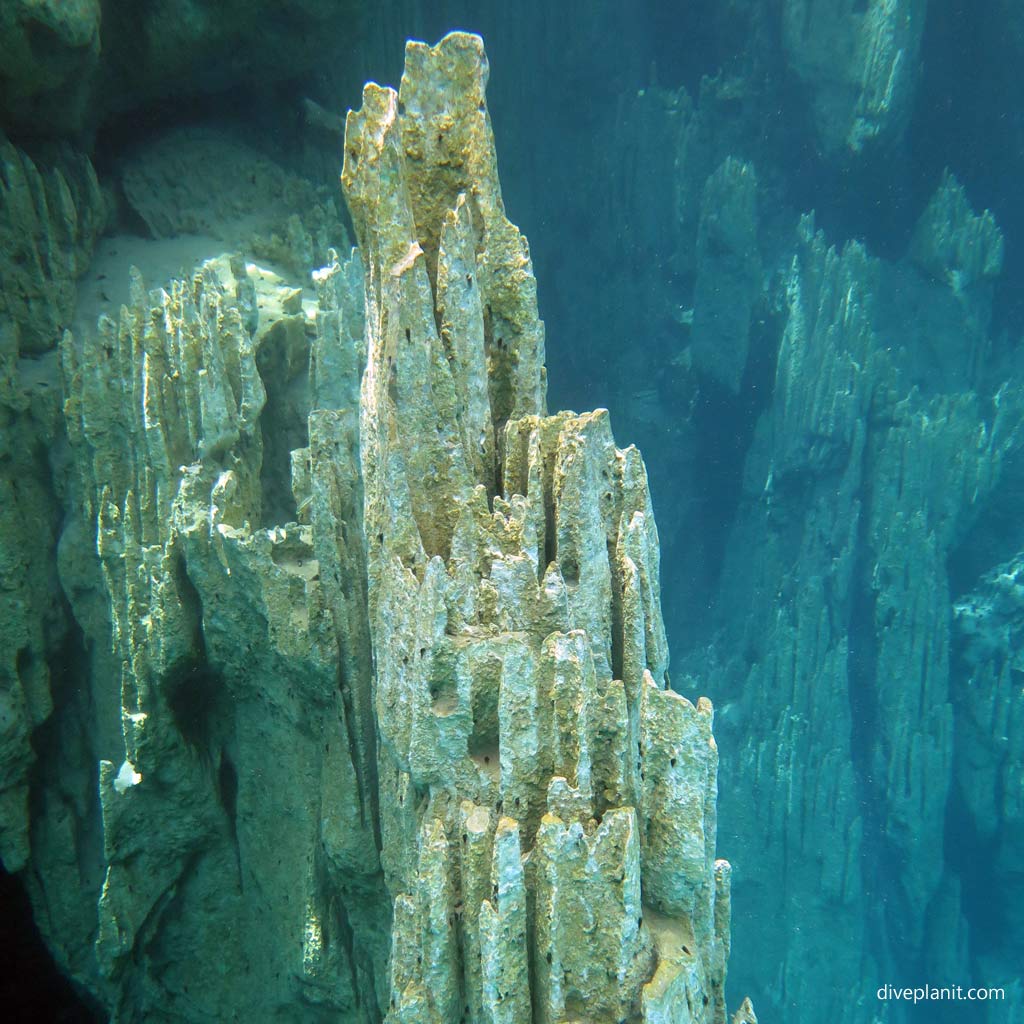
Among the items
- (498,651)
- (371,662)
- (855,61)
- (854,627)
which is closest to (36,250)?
(371,662)

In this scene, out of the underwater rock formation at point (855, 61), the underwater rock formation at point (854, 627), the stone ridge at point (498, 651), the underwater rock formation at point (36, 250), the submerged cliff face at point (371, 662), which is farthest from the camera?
the underwater rock formation at point (854, 627)

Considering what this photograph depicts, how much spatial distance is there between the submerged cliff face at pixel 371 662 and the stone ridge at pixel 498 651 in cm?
2

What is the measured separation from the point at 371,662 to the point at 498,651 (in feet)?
6.63

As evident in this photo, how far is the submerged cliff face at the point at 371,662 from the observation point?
393cm

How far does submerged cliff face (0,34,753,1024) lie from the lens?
12.9ft

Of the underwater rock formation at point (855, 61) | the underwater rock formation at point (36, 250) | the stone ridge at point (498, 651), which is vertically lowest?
the stone ridge at point (498, 651)

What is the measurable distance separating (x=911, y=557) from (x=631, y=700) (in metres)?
19.3

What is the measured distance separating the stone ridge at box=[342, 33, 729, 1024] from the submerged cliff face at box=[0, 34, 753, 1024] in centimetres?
2

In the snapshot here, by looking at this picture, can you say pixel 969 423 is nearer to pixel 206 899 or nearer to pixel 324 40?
pixel 324 40

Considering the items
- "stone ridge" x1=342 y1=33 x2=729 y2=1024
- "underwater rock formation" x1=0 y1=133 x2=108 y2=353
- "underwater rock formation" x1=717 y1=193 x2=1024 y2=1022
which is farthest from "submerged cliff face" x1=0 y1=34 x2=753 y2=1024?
"underwater rock formation" x1=717 y1=193 x2=1024 y2=1022

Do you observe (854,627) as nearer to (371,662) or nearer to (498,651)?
(371,662)

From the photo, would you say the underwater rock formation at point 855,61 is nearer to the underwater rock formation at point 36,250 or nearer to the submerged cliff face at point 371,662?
the submerged cliff face at point 371,662

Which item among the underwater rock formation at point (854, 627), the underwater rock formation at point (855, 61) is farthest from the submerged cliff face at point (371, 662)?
the underwater rock formation at point (855, 61)

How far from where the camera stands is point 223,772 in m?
7.46
